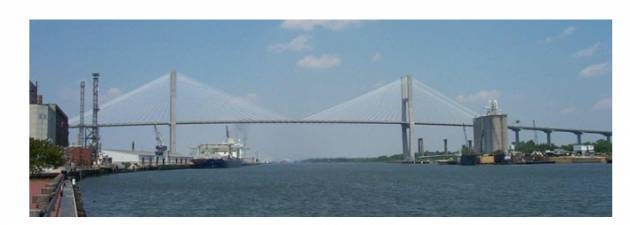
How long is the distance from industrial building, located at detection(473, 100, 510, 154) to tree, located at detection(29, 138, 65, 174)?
53182mm

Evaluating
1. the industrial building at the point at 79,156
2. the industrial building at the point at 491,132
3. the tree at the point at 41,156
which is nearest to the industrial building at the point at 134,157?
the industrial building at the point at 79,156

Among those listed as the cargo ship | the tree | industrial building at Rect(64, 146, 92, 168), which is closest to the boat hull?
the cargo ship

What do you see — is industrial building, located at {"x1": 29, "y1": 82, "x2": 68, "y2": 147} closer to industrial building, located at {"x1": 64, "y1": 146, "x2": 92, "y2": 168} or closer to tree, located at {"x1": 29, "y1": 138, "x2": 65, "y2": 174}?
industrial building, located at {"x1": 64, "y1": 146, "x2": 92, "y2": 168}

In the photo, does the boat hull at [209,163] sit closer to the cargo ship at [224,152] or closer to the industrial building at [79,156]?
the cargo ship at [224,152]

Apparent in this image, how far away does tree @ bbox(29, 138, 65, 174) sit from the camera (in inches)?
1405

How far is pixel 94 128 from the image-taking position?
67.3m

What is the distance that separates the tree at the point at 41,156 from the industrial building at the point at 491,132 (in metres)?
53.2

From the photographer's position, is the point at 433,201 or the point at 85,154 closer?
the point at 433,201

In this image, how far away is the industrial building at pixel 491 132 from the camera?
83.3 m
